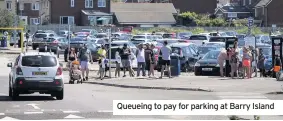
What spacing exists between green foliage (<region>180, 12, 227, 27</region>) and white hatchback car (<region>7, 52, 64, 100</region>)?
279 ft

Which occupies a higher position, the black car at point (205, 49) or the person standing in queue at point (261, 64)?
the black car at point (205, 49)

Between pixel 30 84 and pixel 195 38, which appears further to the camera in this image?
pixel 195 38

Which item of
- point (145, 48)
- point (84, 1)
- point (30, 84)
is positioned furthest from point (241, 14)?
point (30, 84)

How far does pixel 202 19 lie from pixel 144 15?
8957 millimetres

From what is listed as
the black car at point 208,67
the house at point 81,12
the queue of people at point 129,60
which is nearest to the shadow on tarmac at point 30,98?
the queue of people at point 129,60

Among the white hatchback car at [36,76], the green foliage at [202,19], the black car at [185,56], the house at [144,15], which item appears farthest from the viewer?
the house at [144,15]

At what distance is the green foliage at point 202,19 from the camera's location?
355 ft

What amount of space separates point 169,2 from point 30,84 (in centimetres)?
10151

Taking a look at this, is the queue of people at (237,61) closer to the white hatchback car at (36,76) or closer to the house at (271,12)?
the white hatchback car at (36,76)

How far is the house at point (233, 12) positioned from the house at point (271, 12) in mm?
5834

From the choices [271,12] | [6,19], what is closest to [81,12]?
[6,19]

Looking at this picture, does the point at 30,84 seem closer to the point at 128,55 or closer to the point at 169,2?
the point at 128,55

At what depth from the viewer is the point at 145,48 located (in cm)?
3647
